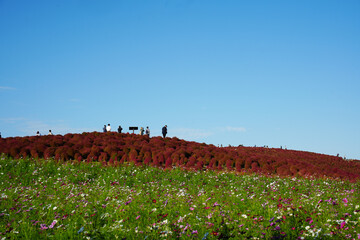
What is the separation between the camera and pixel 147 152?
15.5 metres

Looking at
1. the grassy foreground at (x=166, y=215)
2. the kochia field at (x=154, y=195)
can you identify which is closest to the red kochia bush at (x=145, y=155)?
the kochia field at (x=154, y=195)

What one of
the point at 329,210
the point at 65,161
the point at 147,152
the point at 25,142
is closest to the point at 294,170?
the point at 147,152

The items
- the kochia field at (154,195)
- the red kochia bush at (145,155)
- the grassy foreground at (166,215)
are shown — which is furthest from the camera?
the red kochia bush at (145,155)

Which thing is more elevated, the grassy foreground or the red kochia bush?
the red kochia bush

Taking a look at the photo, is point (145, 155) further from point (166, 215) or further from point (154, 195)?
point (166, 215)

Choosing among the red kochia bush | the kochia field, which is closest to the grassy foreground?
the kochia field

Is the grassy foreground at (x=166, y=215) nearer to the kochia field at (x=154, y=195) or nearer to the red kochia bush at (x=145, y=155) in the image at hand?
the kochia field at (x=154, y=195)

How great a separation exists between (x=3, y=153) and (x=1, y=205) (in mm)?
8667

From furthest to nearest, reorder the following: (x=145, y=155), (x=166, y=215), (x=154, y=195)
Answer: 1. (x=145, y=155)
2. (x=154, y=195)
3. (x=166, y=215)

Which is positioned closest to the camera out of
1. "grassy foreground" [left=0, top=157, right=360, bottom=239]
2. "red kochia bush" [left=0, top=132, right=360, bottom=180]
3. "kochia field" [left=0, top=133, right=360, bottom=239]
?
"grassy foreground" [left=0, top=157, right=360, bottom=239]

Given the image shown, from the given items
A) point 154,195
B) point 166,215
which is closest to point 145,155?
point 154,195

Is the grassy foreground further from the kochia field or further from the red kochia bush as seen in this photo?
the red kochia bush

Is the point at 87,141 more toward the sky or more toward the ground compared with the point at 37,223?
more toward the sky

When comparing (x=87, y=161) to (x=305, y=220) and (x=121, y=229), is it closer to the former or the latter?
(x=121, y=229)
